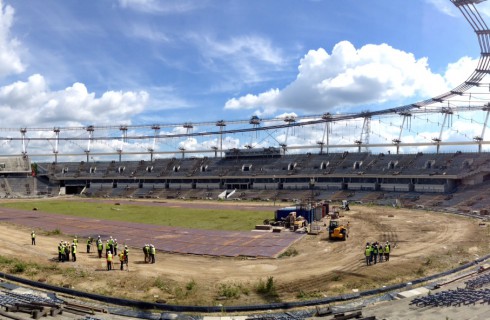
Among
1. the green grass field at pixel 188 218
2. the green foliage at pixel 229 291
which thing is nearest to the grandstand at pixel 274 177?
the green grass field at pixel 188 218

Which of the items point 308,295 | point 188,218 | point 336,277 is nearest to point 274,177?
point 188,218

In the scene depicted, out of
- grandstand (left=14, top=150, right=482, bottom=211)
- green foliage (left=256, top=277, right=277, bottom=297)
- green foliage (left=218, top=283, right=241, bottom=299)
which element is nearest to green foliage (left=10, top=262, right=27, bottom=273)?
green foliage (left=218, top=283, right=241, bottom=299)

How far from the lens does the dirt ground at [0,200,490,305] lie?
21766 millimetres

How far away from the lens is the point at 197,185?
10588 cm

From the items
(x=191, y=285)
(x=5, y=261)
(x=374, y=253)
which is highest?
(x=374, y=253)

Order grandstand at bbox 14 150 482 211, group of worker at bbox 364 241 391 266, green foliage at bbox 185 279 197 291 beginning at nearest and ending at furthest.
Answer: green foliage at bbox 185 279 197 291, group of worker at bbox 364 241 391 266, grandstand at bbox 14 150 482 211

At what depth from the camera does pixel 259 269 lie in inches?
1056

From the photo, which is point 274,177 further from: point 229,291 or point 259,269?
point 229,291

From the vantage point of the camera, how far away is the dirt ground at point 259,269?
21.8 metres

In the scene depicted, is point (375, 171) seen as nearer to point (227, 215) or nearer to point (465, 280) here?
point (227, 215)

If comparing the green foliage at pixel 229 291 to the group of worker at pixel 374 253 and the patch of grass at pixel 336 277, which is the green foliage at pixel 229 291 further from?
the group of worker at pixel 374 253

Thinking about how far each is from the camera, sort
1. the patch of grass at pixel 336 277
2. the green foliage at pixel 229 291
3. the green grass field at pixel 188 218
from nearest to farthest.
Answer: the green foliage at pixel 229 291 < the patch of grass at pixel 336 277 < the green grass field at pixel 188 218

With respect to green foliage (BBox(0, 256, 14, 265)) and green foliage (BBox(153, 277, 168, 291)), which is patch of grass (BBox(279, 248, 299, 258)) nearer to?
green foliage (BBox(153, 277, 168, 291))

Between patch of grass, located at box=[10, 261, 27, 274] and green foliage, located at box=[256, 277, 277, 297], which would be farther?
patch of grass, located at box=[10, 261, 27, 274]
